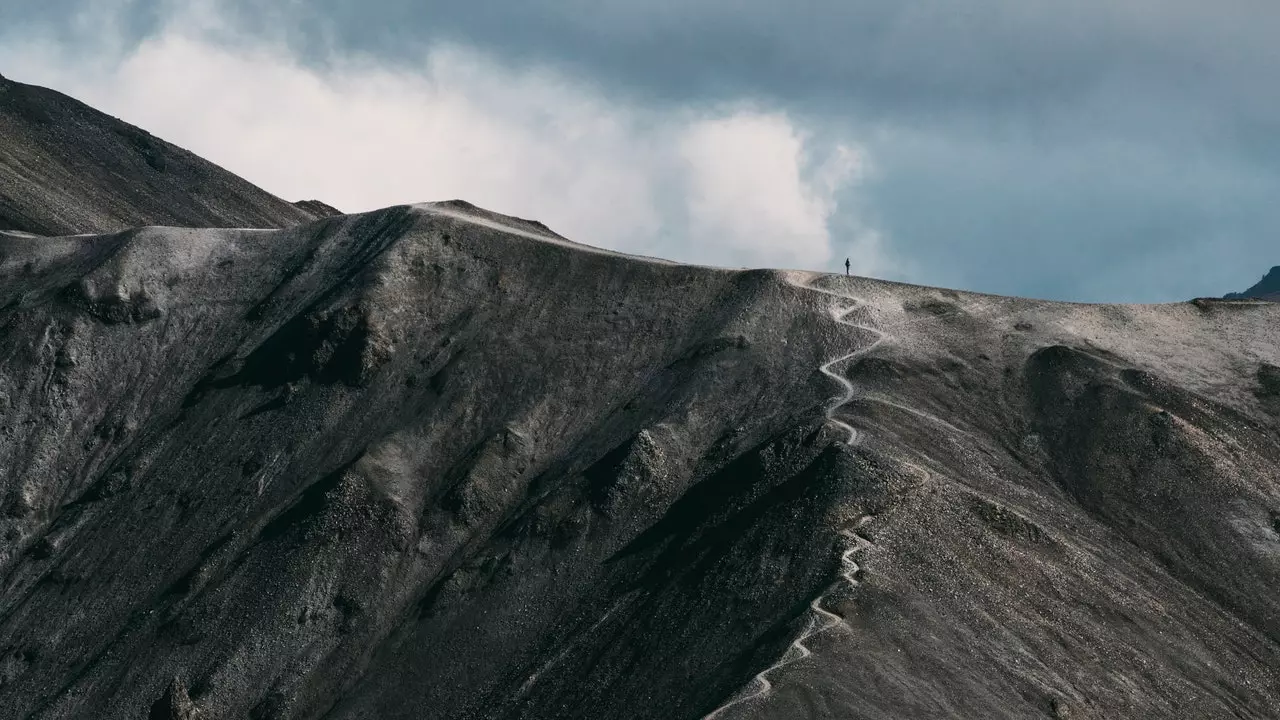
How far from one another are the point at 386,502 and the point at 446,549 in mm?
5172

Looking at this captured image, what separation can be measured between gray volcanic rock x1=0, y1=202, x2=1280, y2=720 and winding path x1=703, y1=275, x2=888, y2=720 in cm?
34

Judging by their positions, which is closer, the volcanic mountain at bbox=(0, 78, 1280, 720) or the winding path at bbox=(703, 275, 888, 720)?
the winding path at bbox=(703, 275, 888, 720)

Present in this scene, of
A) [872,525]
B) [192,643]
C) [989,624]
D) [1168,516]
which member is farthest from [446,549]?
[1168,516]

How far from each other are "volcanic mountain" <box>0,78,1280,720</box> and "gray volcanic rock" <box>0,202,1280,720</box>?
0.27m

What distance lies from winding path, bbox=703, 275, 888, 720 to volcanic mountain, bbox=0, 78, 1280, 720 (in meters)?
0.27

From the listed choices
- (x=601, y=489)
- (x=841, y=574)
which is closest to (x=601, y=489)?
(x=601, y=489)

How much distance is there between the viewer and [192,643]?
10350cm

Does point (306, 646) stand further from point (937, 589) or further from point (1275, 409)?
point (1275, 409)

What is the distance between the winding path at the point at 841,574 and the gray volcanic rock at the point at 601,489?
0.34 m

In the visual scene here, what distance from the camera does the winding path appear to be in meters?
A: 74.0

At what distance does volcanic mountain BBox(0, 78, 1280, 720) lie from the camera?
87625mm

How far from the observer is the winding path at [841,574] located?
243 feet

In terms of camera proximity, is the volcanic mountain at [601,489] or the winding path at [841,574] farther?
the volcanic mountain at [601,489]

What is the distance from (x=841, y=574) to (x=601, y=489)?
24.3m
